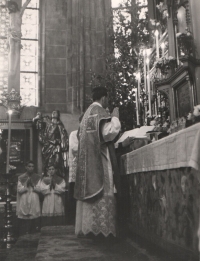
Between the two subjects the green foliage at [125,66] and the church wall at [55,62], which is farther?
the church wall at [55,62]

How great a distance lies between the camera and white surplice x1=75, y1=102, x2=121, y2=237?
3111 millimetres

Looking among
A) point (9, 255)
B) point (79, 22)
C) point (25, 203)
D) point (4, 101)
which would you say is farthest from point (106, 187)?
point (79, 22)

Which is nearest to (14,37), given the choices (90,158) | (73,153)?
(73,153)

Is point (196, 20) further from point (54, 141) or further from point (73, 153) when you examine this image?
point (54, 141)

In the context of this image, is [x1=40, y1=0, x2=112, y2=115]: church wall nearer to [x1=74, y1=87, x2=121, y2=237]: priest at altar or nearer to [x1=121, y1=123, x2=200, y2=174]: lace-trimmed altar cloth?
[x1=74, y1=87, x2=121, y2=237]: priest at altar

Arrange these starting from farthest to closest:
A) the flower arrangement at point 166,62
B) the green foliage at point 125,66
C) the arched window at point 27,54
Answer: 1. the arched window at point 27,54
2. the green foliage at point 125,66
3. the flower arrangement at point 166,62

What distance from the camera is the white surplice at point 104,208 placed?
3.11 metres

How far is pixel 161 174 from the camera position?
2.53 metres

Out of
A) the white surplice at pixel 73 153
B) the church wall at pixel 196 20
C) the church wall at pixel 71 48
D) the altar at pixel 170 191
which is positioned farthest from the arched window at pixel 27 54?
the altar at pixel 170 191

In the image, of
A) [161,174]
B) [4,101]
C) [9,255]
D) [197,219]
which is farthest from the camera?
[4,101]

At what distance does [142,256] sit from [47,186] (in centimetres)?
500

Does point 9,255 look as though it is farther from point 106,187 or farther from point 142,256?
point 142,256

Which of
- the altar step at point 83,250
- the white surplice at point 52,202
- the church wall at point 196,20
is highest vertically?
the church wall at point 196,20

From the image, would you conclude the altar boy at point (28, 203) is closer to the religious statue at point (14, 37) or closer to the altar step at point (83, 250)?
the altar step at point (83, 250)
